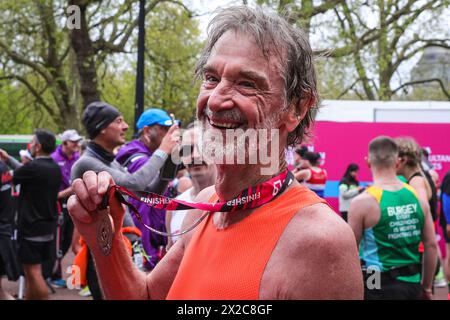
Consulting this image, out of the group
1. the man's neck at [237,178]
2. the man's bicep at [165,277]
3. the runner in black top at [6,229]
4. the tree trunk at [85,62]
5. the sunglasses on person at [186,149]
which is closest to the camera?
the man's neck at [237,178]

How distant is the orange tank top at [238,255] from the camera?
1.67 m

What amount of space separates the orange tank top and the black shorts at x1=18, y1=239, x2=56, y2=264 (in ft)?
18.7

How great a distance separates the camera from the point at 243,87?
1821mm

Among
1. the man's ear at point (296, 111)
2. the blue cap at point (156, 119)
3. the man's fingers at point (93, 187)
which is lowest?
the man's fingers at point (93, 187)

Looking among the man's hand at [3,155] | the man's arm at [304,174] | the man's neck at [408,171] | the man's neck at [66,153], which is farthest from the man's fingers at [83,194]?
the man's neck at [66,153]

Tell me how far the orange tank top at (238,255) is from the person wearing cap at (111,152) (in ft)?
8.18

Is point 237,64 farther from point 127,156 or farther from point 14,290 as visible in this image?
point 14,290

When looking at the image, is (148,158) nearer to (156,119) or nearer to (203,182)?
(156,119)

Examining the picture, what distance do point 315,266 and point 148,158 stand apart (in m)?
3.52

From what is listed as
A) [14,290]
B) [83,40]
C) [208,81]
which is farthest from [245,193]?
[83,40]

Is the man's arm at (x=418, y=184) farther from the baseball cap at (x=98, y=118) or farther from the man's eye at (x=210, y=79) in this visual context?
the man's eye at (x=210, y=79)

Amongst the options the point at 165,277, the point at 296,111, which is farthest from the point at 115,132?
the point at 296,111

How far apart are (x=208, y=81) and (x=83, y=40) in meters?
12.6

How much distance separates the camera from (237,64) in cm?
181
